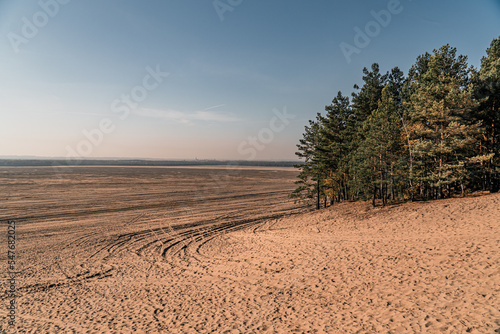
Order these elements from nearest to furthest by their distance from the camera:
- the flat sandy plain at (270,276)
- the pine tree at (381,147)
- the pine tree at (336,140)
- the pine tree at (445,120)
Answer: the flat sandy plain at (270,276), the pine tree at (445,120), the pine tree at (381,147), the pine tree at (336,140)

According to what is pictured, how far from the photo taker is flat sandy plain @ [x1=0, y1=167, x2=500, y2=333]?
27.5 feet

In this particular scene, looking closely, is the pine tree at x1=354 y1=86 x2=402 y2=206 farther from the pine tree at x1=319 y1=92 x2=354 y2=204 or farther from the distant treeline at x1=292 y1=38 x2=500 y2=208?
the pine tree at x1=319 y1=92 x2=354 y2=204

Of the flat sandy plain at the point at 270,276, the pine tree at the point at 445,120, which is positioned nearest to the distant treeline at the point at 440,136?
the pine tree at the point at 445,120

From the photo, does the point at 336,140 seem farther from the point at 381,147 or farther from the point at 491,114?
the point at 491,114

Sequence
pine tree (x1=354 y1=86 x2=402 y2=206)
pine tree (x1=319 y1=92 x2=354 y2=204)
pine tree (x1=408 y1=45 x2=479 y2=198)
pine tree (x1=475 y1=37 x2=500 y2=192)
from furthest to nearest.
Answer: pine tree (x1=319 y1=92 x2=354 y2=204)
pine tree (x1=354 y1=86 x2=402 y2=206)
pine tree (x1=475 y1=37 x2=500 y2=192)
pine tree (x1=408 y1=45 x2=479 y2=198)

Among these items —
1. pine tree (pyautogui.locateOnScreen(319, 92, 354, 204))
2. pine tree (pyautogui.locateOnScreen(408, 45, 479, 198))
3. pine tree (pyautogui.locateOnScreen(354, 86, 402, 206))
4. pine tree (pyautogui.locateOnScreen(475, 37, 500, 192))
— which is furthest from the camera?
pine tree (pyautogui.locateOnScreen(319, 92, 354, 204))

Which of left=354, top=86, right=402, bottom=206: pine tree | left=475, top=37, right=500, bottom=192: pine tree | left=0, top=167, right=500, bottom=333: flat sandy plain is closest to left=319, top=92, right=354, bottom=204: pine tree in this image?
left=354, top=86, right=402, bottom=206: pine tree

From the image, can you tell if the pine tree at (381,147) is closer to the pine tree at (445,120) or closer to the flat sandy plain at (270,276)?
the pine tree at (445,120)

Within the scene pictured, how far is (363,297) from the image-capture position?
9.41 meters

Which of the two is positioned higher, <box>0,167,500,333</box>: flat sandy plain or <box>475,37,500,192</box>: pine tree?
<box>475,37,500,192</box>: pine tree

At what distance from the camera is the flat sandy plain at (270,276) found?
8391mm

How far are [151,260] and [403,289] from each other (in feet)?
48.3

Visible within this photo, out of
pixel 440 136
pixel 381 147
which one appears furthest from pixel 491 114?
pixel 381 147

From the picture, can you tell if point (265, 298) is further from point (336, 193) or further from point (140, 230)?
point (336, 193)
